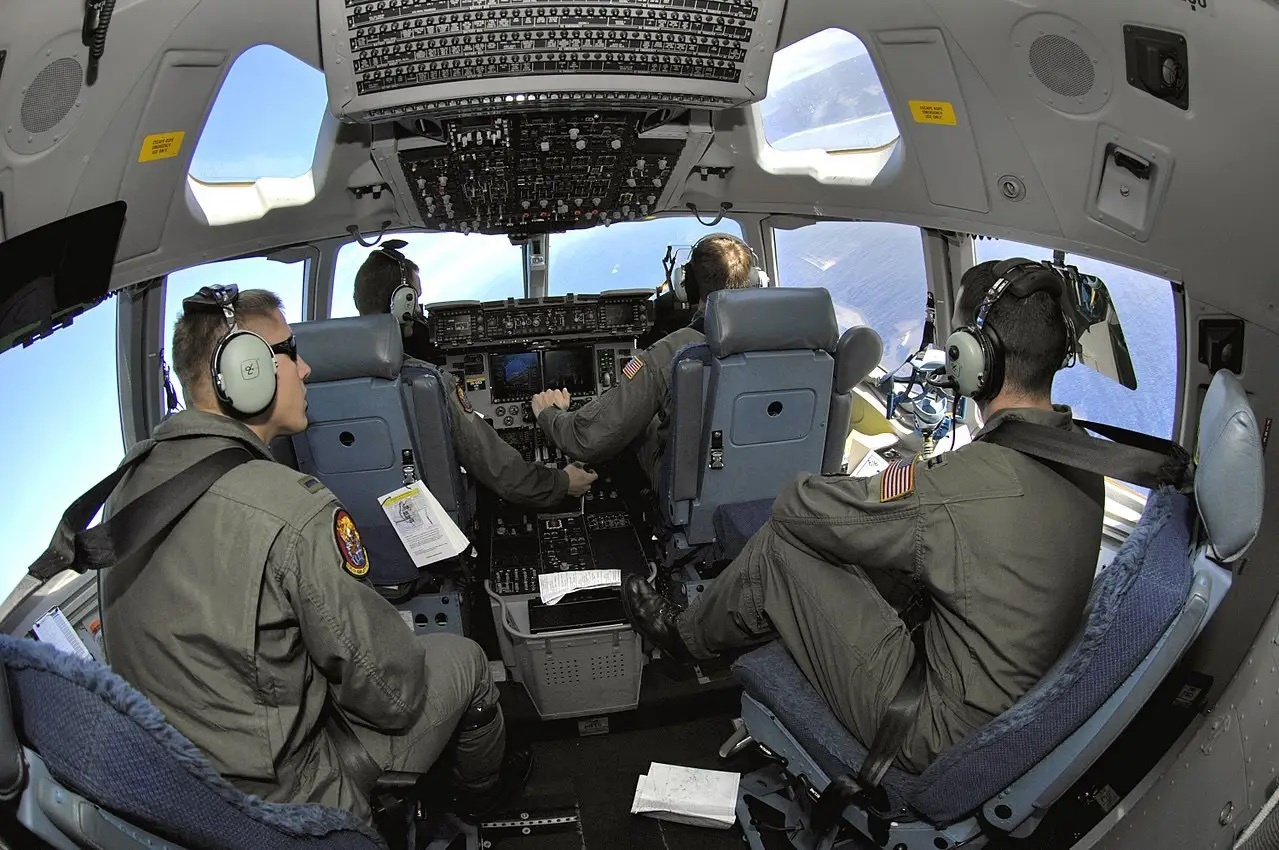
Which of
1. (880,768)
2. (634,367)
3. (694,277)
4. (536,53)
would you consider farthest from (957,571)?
(536,53)

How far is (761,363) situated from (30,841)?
223 centimetres

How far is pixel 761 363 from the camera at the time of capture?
9.34 ft

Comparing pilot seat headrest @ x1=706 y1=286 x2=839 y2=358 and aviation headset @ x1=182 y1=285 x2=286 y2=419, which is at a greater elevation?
aviation headset @ x1=182 y1=285 x2=286 y2=419

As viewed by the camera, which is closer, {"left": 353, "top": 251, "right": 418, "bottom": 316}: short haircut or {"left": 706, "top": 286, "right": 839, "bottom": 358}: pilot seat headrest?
{"left": 706, "top": 286, "right": 839, "bottom": 358}: pilot seat headrest

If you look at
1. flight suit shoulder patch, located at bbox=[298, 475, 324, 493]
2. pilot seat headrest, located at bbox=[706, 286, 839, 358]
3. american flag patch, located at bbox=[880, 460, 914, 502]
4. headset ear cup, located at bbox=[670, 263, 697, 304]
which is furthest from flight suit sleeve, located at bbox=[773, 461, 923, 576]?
headset ear cup, located at bbox=[670, 263, 697, 304]

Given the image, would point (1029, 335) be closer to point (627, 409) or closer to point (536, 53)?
point (627, 409)

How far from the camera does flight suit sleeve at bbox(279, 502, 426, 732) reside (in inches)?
62.2

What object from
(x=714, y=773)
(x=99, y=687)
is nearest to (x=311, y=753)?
(x=99, y=687)

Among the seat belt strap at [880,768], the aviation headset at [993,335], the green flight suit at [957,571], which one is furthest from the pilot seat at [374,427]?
the aviation headset at [993,335]

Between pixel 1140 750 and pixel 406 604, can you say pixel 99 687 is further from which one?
pixel 1140 750

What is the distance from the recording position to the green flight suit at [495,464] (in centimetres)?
312

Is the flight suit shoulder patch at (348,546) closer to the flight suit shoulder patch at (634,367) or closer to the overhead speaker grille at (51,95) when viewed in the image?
the overhead speaker grille at (51,95)

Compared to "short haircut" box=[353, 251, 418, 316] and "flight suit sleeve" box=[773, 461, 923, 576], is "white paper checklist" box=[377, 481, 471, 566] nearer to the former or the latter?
"flight suit sleeve" box=[773, 461, 923, 576]

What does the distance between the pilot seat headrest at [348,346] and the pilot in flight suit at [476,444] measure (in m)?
0.24
